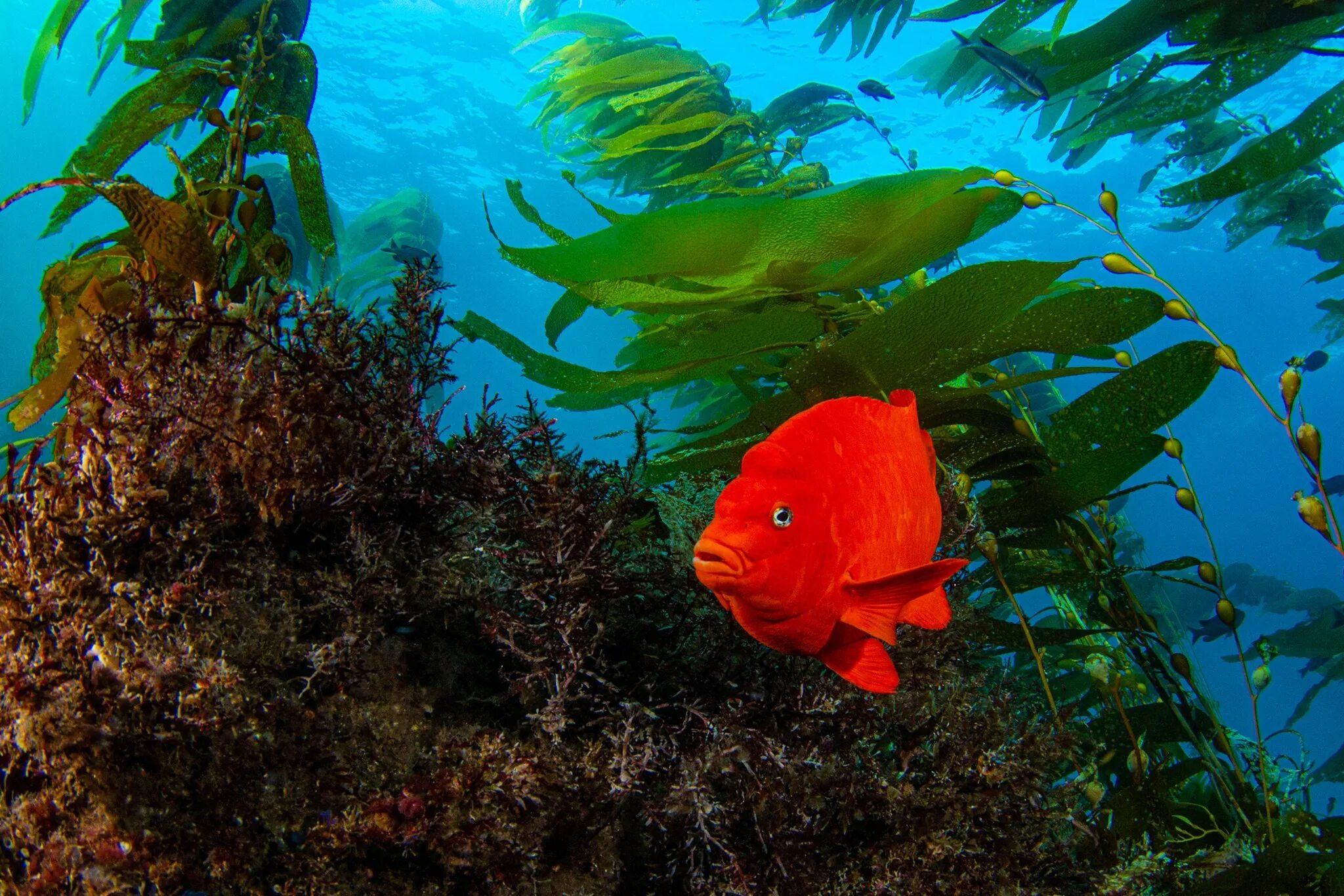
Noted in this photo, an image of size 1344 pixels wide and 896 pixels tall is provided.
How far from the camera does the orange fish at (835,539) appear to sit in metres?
0.94

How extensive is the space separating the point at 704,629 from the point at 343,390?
1.16 m

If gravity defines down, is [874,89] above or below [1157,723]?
above

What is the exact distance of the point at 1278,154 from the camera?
2064 millimetres

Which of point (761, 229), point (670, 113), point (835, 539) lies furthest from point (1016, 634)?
point (670, 113)

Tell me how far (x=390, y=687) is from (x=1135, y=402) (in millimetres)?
2270

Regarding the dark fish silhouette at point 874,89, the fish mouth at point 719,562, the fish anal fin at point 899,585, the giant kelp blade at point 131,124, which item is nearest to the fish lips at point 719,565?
the fish mouth at point 719,562

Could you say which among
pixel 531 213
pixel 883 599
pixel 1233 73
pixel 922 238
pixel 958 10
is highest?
pixel 958 10

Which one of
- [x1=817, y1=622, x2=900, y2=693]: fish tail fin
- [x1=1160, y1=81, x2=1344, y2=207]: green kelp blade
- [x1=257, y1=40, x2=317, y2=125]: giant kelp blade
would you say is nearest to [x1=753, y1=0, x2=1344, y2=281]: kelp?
[x1=1160, y1=81, x2=1344, y2=207]: green kelp blade

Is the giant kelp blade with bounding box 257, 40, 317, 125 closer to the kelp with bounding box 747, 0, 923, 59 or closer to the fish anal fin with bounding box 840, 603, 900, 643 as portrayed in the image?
the fish anal fin with bounding box 840, 603, 900, 643

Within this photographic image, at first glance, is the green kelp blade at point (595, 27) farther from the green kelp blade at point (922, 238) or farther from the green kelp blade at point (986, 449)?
the green kelp blade at point (986, 449)

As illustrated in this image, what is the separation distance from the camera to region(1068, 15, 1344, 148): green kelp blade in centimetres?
216

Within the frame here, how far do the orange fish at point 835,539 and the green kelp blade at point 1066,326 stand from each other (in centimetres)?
81

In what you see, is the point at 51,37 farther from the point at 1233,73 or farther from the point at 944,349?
the point at 1233,73

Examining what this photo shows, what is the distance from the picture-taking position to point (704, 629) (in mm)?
1597
